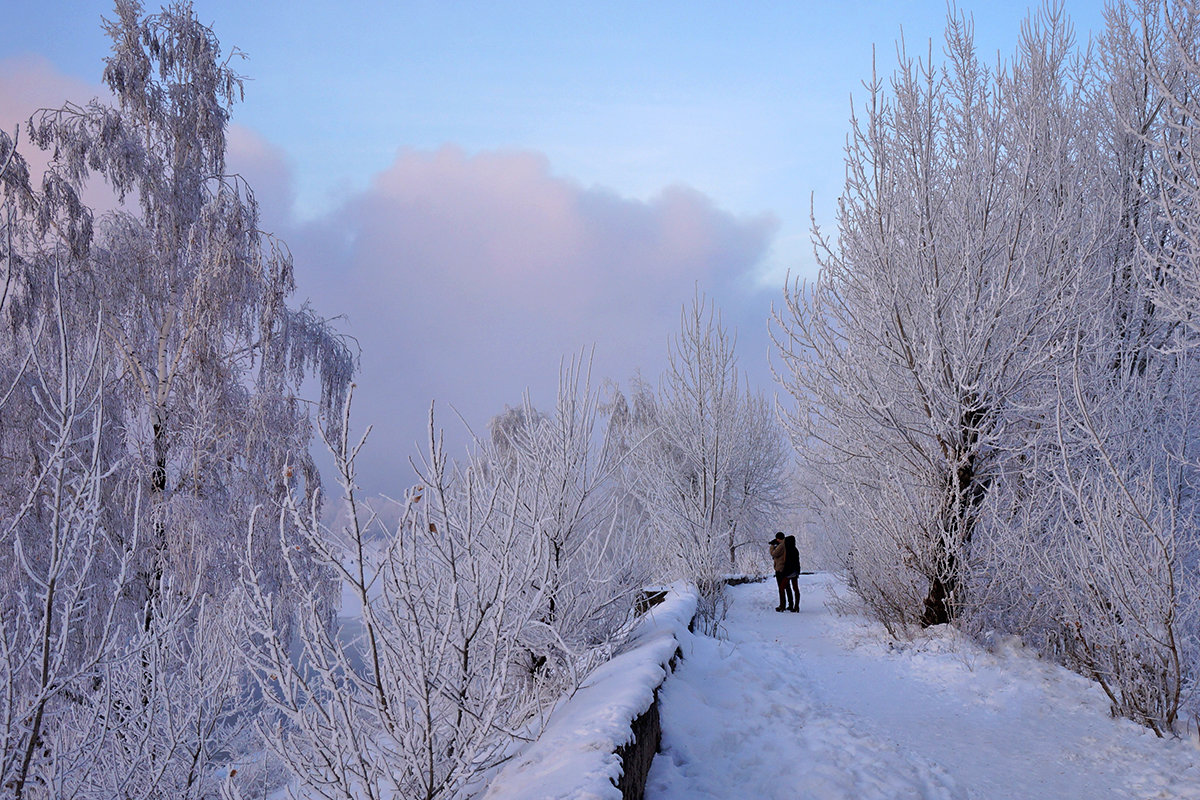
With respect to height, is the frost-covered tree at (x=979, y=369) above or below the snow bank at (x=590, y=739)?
above

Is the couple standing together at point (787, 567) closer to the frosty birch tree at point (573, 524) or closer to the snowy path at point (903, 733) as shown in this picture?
the snowy path at point (903, 733)

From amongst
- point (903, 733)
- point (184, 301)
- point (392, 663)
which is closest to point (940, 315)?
point (903, 733)

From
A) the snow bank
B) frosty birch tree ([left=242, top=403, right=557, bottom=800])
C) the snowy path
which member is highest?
frosty birch tree ([left=242, top=403, right=557, bottom=800])

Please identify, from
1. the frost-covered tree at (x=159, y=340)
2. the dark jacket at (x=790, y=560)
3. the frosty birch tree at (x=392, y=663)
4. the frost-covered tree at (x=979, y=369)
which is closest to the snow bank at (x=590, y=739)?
the frosty birch tree at (x=392, y=663)

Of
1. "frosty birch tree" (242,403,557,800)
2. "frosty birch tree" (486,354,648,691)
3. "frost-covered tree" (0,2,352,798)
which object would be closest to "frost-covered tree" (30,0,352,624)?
"frost-covered tree" (0,2,352,798)

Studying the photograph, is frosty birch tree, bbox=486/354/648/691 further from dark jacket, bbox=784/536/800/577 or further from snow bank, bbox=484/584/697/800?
dark jacket, bbox=784/536/800/577

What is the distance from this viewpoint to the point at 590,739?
2576mm

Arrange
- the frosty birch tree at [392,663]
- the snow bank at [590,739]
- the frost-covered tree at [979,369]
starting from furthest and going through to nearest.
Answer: the frost-covered tree at [979,369], the snow bank at [590,739], the frosty birch tree at [392,663]

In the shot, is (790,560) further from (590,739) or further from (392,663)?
(392,663)

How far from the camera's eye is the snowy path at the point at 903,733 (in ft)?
11.2

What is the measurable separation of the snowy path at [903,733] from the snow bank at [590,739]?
0.40 meters

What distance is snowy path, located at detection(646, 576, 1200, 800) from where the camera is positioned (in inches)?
134

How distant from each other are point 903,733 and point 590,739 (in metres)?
2.85

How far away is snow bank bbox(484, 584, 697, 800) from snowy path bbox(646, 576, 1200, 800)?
0.40 m
